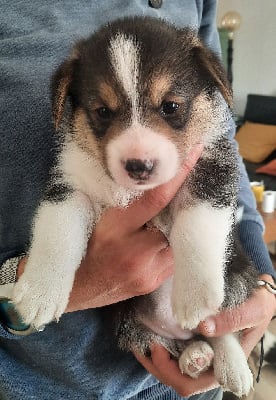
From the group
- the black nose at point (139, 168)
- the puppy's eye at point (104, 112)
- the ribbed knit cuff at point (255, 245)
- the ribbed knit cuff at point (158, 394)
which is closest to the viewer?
the black nose at point (139, 168)

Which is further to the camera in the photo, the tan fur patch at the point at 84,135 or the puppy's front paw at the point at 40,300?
the tan fur patch at the point at 84,135

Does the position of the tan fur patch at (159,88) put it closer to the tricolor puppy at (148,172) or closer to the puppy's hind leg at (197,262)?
the tricolor puppy at (148,172)

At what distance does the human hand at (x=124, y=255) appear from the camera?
1.09 metres

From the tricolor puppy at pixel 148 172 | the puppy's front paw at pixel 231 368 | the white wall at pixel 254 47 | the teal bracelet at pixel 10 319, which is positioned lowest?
the white wall at pixel 254 47

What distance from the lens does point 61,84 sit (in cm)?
113

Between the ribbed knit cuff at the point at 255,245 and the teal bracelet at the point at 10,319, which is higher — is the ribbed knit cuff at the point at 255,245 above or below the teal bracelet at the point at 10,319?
below

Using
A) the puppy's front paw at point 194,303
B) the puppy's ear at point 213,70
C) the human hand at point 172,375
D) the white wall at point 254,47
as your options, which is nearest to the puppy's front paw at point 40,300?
the puppy's front paw at point 194,303

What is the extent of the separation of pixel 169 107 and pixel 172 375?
2.20 ft

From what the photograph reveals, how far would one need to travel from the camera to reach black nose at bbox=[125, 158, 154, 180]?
96cm

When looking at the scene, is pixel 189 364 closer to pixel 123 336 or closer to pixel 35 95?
pixel 123 336

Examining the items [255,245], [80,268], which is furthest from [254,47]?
[80,268]

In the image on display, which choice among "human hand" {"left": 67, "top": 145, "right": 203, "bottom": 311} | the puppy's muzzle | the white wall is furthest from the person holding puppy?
the white wall

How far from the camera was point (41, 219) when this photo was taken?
3.76 feet

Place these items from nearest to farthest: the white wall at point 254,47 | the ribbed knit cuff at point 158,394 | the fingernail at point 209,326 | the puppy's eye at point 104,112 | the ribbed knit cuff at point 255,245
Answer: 1. the puppy's eye at point 104,112
2. the fingernail at point 209,326
3. the ribbed knit cuff at point 158,394
4. the ribbed knit cuff at point 255,245
5. the white wall at point 254,47
